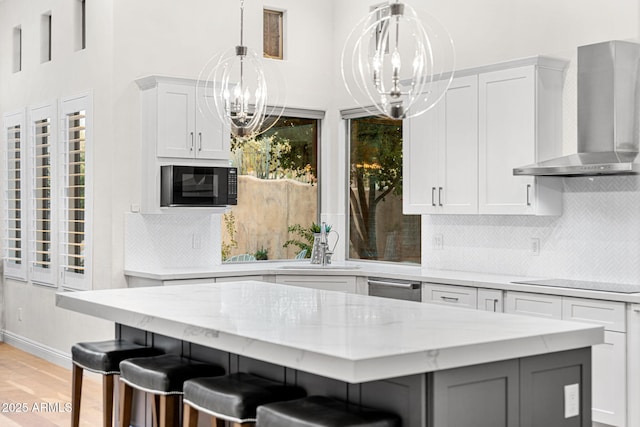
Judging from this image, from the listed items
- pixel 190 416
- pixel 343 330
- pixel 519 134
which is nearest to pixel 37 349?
pixel 190 416

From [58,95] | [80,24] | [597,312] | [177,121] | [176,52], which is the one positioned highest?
[80,24]

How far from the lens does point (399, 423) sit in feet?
9.20

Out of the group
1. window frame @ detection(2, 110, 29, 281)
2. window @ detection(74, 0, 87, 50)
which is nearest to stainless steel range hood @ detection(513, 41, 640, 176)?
window @ detection(74, 0, 87, 50)

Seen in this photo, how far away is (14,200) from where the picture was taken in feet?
26.3

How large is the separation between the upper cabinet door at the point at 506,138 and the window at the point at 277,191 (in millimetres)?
2268

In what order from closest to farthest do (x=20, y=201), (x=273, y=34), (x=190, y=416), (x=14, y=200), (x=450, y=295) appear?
(x=190, y=416) → (x=450, y=295) → (x=273, y=34) → (x=20, y=201) → (x=14, y=200)

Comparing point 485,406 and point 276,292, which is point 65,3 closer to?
point 276,292

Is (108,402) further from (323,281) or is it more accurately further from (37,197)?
(37,197)

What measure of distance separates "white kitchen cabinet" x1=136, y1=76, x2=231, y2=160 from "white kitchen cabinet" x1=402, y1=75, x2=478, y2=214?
1.56 metres

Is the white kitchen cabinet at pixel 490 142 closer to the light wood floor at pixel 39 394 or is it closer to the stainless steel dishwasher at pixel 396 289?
the stainless steel dishwasher at pixel 396 289

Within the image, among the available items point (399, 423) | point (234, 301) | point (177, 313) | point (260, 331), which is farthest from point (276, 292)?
point (399, 423)

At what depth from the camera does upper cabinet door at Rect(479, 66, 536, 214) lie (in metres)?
5.36

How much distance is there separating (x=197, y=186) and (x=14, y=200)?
8.98 ft

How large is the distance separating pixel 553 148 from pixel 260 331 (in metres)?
3.17
